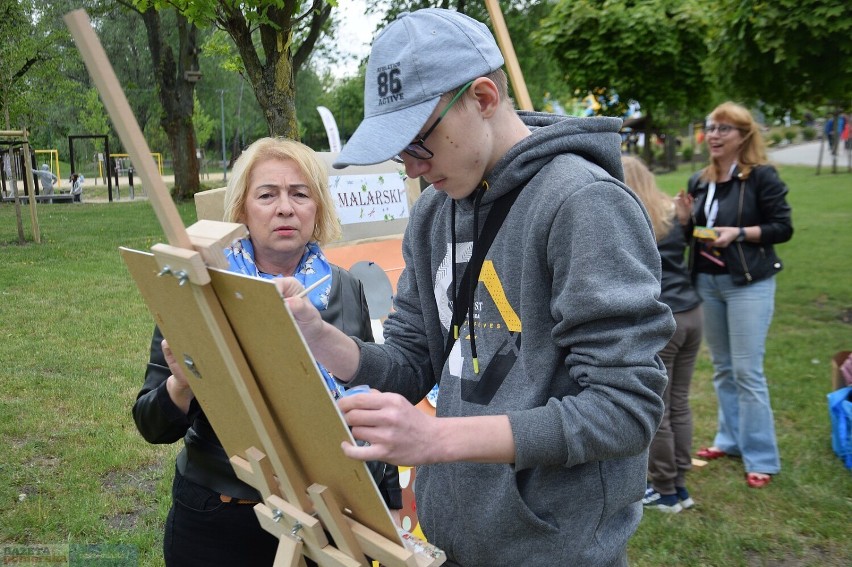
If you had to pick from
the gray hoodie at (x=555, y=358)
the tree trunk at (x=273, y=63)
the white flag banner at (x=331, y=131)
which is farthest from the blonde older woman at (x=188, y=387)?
the white flag banner at (x=331, y=131)

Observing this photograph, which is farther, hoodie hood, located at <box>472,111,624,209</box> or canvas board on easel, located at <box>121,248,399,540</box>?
hoodie hood, located at <box>472,111,624,209</box>

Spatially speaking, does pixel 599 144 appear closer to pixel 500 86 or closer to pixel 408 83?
pixel 500 86

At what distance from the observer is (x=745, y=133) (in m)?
4.00

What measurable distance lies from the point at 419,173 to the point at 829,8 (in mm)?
4795

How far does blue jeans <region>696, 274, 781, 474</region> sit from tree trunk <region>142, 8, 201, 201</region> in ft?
50.6

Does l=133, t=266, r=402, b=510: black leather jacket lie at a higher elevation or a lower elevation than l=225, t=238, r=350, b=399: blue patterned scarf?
lower

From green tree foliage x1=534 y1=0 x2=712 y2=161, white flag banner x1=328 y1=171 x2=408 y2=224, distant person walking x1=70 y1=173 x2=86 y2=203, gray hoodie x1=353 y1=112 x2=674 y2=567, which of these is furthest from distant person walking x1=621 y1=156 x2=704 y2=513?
distant person walking x1=70 y1=173 x2=86 y2=203

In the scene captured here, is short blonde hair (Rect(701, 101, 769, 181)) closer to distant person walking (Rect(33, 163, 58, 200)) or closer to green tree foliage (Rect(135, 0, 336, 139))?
green tree foliage (Rect(135, 0, 336, 139))

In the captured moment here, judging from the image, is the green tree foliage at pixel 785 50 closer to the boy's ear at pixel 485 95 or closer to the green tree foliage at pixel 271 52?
the green tree foliage at pixel 271 52

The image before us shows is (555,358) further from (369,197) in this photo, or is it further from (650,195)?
(650,195)

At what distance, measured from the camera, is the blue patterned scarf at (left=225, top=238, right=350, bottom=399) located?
6.91 feet

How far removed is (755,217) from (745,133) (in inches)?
17.9

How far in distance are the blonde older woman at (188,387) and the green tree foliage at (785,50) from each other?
4229 mm

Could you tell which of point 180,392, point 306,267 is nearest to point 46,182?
point 306,267
